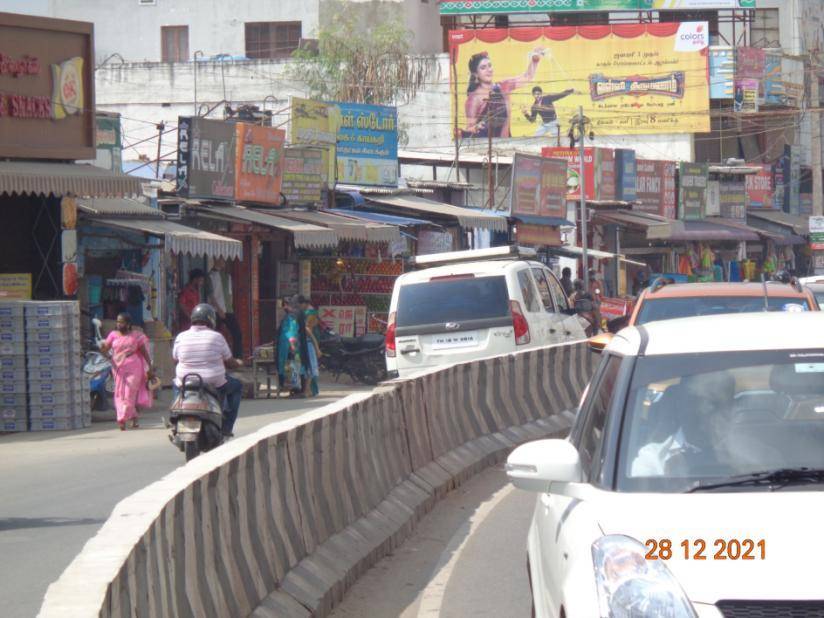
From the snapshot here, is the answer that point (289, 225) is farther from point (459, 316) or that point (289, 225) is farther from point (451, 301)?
point (459, 316)

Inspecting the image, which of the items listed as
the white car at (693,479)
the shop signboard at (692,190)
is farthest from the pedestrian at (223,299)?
the shop signboard at (692,190)

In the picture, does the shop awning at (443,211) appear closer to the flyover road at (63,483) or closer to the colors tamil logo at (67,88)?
the flyover road at (63,483)

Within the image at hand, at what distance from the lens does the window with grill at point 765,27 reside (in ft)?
207

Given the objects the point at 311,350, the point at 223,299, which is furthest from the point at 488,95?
the point at 311,350

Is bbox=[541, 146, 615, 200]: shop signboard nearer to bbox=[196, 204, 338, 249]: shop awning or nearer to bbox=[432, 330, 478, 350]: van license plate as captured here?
bbox=[196, 204, 338, 249]: shop awning

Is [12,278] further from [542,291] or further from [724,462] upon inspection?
[724,462]

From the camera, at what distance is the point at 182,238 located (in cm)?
2219

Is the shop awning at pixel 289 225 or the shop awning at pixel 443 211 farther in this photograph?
the shop awning at pixel 443 211

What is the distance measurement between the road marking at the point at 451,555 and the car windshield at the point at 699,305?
1967 mm

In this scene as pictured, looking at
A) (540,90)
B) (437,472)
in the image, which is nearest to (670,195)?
(540,90)

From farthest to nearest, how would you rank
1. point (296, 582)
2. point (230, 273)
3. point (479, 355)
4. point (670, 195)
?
point (670, 195), point (230, 273), point (479, 355), point (296, 582)

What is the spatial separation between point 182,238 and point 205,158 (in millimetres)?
3845

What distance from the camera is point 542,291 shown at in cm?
1955

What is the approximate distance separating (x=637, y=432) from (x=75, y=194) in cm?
1649
